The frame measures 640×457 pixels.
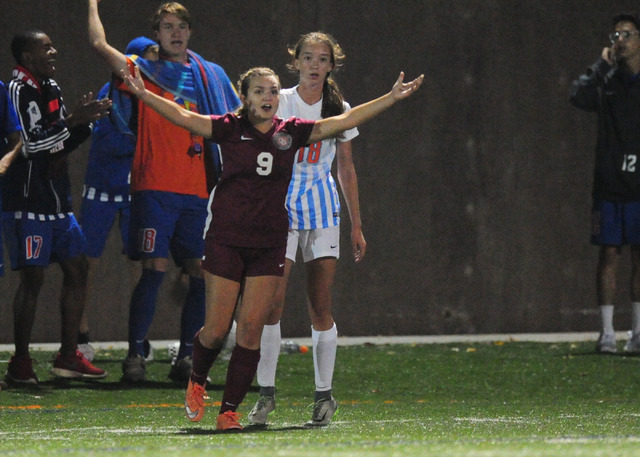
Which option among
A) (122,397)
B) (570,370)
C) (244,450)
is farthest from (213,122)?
(570,370)

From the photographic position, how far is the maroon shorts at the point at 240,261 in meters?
5.44

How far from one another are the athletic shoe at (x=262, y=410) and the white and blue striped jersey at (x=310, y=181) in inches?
31.5

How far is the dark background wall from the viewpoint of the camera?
431 inches

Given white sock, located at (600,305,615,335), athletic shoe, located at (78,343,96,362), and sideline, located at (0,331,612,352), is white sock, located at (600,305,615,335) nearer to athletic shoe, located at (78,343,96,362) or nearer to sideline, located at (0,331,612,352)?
sideline, located at (0,331,612,352)

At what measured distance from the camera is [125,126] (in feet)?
25.7

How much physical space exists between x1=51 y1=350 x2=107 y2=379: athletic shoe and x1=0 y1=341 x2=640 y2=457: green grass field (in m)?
0.09

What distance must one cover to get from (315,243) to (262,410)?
807 millimetres

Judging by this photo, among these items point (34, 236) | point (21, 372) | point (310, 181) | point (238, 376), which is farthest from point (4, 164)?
point (238, 376)

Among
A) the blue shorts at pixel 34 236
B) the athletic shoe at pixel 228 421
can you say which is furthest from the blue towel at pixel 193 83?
the athletic shoe at pixel 228 421

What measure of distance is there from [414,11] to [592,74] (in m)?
2.05

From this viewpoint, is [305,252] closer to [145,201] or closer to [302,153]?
[302,153]

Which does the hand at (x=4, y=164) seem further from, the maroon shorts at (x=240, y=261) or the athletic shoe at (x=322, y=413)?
the athletic shoe at (x=322, y=413)

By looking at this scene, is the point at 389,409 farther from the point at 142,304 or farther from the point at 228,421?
the point at 142,304

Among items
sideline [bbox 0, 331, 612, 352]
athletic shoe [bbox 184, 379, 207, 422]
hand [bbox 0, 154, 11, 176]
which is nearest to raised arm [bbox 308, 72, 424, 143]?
athletic shoe [bbox 184, 379, 207, 422]
